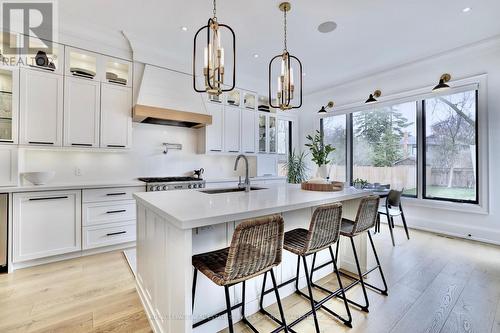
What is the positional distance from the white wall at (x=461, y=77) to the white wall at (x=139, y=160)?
354 centimetres

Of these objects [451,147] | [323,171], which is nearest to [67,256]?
[323,171]

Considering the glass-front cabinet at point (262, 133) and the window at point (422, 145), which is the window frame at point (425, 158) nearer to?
the window at point (422, 145)

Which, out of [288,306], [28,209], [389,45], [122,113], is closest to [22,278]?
[28,209]

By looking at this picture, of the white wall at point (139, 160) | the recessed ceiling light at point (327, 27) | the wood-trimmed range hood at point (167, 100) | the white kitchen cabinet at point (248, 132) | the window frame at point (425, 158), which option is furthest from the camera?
the white kitchen cabinet at point (248, 132)

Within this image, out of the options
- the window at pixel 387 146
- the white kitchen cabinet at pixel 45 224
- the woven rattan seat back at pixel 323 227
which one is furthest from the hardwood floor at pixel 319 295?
the window at pixel 387 146

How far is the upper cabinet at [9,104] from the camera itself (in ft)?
9.12

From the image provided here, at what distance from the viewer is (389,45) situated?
361 cm

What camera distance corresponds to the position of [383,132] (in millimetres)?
4809

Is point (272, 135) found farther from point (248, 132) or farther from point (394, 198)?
point (394, 198)

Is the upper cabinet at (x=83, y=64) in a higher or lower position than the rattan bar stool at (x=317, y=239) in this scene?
higher

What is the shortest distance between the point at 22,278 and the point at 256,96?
4612 millimetres

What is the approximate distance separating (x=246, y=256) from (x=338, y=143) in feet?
16.3

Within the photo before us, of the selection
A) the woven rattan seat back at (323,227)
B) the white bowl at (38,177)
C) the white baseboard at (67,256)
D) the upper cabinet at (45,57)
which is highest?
the upper cabinet at (45,57)

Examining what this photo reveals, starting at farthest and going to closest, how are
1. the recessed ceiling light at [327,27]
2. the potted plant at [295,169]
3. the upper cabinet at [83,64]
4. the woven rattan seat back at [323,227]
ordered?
the potted plant at [295,169]
the upper cabinet at [83,64]
the recessed ceiling light at [327,27]
the woven rattan seat back at [323,227]
